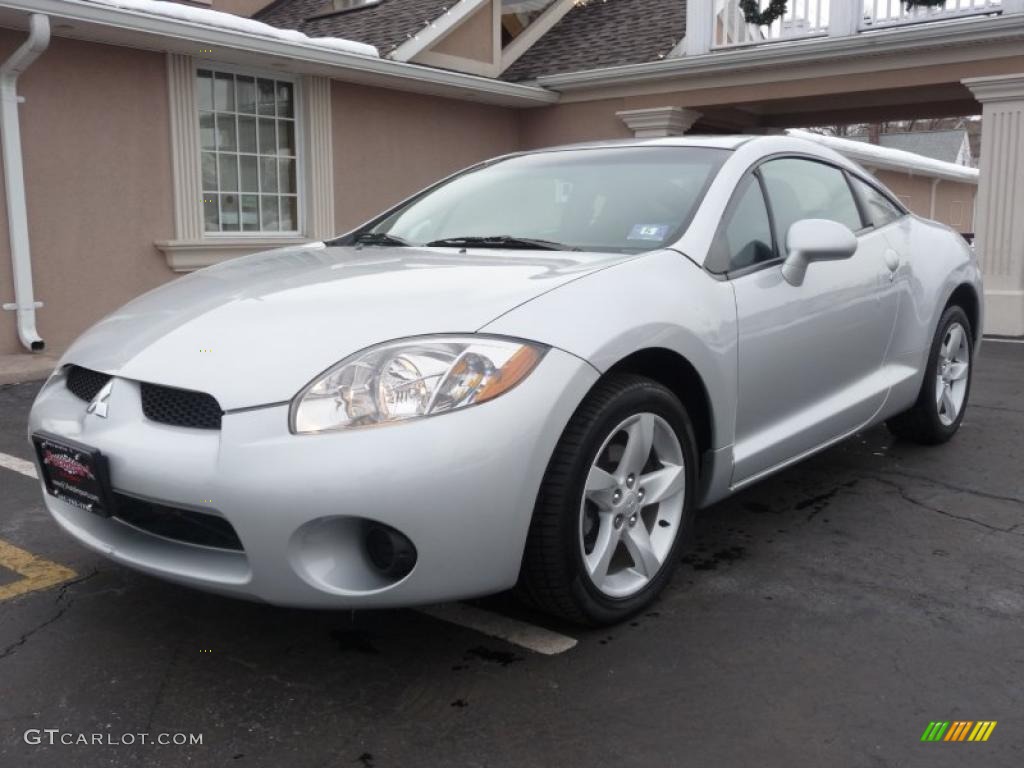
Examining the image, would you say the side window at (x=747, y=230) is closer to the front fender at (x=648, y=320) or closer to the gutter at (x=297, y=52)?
the front fender at (x=648, y=320)

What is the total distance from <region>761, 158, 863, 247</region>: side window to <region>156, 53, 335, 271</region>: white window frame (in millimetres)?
6079

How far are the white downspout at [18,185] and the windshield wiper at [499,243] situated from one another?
5.23 m

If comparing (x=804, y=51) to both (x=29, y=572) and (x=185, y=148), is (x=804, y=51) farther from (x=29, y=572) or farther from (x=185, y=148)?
(x=29, y=572)

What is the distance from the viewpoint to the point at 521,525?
2.43 meters

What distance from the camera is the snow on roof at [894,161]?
62.3 ft

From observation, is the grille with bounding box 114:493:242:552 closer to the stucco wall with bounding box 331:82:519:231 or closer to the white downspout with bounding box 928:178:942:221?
the stucco wall with bounding box 331:82:519:231

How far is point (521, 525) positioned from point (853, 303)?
1.91 metres

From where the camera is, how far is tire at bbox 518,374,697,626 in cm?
253

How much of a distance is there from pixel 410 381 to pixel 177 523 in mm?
729

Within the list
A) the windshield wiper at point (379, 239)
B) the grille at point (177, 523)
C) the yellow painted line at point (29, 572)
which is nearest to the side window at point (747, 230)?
the windshield wiper at point (379, 239)

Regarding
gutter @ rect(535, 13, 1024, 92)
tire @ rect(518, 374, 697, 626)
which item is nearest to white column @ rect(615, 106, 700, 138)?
gutter @ rect(535, 13, 1024, 92)

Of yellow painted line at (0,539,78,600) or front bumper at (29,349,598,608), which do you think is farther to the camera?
Result: yellow painted line at (0,539,78,600)

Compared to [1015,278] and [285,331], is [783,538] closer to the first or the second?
[285,331]

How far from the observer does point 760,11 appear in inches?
452
